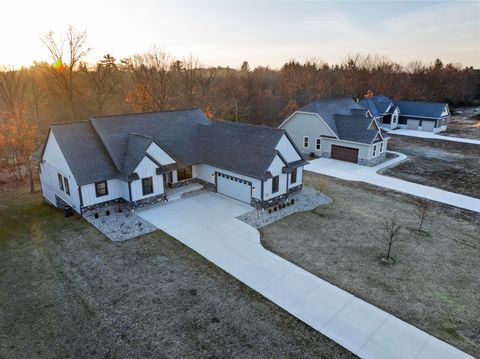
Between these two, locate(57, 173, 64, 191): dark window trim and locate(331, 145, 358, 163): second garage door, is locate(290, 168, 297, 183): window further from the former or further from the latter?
locate(57, 173, 64, 191): dark window trim

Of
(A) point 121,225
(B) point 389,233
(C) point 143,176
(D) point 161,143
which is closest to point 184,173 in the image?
(D) point 161,143

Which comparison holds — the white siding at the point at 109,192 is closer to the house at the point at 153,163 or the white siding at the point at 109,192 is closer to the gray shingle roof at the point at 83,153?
the house at the point at 153,163

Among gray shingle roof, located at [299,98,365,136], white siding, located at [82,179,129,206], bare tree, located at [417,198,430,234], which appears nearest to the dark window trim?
white siding, located at [82,179,129,206]

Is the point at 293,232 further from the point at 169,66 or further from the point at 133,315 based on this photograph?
the point at 169,66

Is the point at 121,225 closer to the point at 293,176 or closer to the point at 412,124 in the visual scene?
the point at 293,176

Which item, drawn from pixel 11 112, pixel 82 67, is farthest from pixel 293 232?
pixel 82 67
